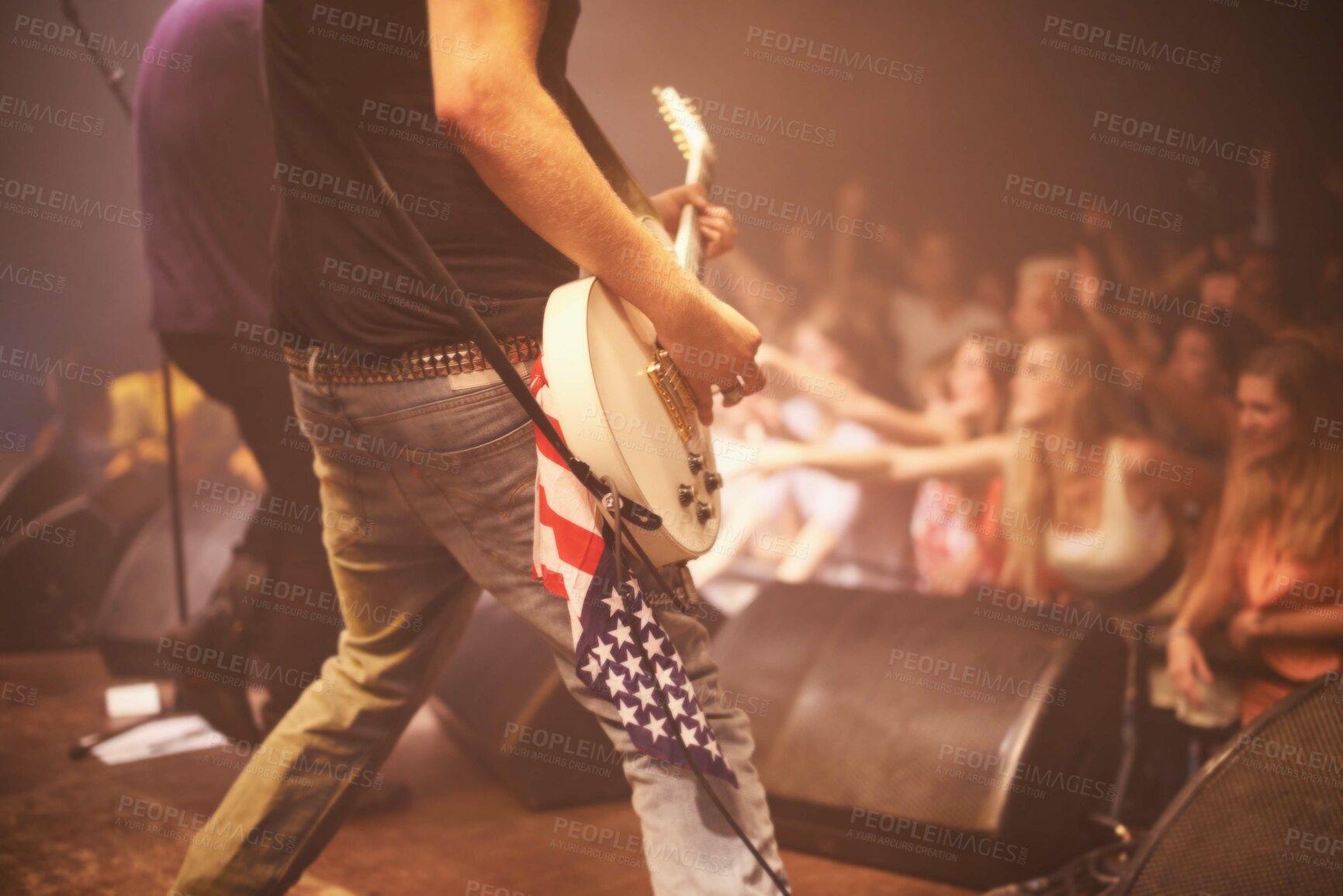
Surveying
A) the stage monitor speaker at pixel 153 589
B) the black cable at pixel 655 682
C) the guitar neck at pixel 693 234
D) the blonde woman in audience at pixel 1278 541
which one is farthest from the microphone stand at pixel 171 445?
the blonde woman in audience at pixel 1278 541

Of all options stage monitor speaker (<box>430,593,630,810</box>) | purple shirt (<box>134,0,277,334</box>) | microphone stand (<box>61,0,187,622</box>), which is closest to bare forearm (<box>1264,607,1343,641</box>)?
stage monitor speaker (<box>430,593,630,810</box>)

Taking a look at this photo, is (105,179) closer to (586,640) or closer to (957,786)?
(586,640)

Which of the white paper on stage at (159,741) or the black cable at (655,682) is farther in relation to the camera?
the white paper on stage at (159,741)

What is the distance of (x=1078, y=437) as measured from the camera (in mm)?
3361

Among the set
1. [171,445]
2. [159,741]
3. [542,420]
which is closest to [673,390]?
[542,420]

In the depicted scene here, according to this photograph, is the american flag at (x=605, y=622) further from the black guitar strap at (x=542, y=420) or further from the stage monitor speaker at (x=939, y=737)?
the stage monitor speaker at (x=939, y=737)

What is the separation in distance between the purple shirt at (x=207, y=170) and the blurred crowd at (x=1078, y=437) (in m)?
1.90

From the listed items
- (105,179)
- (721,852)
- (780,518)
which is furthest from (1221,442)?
(105,179)

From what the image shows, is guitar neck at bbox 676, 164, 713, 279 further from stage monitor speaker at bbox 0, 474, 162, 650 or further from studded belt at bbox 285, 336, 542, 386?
stage monitor speaker at bbox 0, 474, 162, 650

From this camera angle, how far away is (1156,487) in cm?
322

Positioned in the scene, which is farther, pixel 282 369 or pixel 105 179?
pixel 105 179

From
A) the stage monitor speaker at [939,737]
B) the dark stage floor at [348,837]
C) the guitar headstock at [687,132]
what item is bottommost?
the dark stage floor at [348,837]

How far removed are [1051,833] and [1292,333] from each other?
204 cm

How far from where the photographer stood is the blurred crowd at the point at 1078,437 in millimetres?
3008
